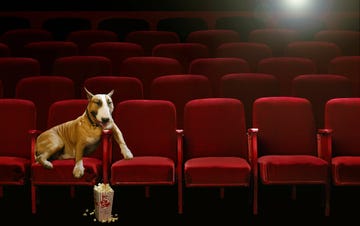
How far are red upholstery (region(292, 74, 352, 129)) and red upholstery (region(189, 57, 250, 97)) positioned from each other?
233 mm

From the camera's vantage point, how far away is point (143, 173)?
147 centimetres

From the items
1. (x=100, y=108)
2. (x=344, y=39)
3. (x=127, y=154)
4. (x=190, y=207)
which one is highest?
(x=344, y=39)

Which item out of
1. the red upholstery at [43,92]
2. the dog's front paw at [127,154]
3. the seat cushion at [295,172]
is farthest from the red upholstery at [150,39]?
the seat cushion at [295,172]

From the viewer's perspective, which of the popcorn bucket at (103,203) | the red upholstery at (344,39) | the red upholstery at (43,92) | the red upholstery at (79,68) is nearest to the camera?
the popcorn bucket at (103,203)

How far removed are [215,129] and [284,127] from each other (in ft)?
0.56

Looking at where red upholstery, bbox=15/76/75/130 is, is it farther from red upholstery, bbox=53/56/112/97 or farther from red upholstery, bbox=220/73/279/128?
red upholstery, bbox=220/73/279/128

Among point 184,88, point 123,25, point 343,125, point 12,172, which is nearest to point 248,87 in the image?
point 184,88

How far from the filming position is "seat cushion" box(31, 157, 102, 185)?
1462mm

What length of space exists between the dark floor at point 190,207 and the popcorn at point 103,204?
17 mm

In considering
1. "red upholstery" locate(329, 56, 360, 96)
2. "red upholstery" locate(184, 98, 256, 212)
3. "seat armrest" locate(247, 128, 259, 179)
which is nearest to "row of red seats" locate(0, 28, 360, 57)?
"red upholstery" locate(329, 56, 360, 96)

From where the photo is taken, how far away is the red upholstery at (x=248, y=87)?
1747 millimetres

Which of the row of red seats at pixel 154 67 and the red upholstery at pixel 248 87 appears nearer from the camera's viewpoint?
the red upholstery at pixel 248 87

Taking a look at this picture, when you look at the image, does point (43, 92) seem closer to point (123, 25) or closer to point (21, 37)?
point (21, 37)

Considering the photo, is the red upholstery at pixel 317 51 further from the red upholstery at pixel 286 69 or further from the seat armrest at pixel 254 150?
the seat armrest at pixel 254 150
